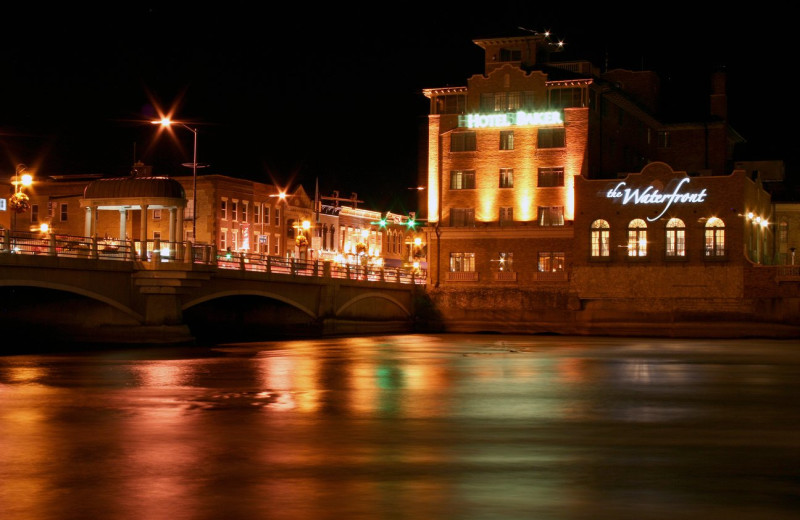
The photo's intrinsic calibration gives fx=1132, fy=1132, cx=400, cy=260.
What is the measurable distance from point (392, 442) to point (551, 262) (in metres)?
67.8

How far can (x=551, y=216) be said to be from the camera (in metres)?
89.1

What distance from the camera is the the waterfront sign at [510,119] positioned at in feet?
289

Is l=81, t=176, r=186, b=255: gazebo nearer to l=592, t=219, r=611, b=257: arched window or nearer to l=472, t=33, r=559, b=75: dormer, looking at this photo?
l=592, t=219, r=611, b=257: arched window

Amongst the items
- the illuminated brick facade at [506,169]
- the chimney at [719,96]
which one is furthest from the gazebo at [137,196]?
the chimney at [719,96]

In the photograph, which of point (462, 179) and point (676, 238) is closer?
point (676, 238)

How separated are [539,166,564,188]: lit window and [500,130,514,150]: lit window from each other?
10.4 ft

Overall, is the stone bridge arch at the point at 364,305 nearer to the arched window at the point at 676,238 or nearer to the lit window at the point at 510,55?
the arched window at the point at 676,238

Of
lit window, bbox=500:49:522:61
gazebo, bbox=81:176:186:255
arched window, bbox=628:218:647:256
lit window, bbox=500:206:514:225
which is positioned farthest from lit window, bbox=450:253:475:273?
gazebo, bbox=81:176:186:255

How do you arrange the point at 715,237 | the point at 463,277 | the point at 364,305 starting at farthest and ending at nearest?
the point at 463,277 < the point at 715,237 < the point at 364,305

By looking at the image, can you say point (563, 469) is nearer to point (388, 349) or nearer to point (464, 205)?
point (388, 349)

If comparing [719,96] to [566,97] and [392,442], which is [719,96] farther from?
[392,442]

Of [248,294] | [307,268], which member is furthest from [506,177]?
[248,294]

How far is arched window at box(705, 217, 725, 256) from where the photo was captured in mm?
84625

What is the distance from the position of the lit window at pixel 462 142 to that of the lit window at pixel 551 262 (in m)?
10.3
